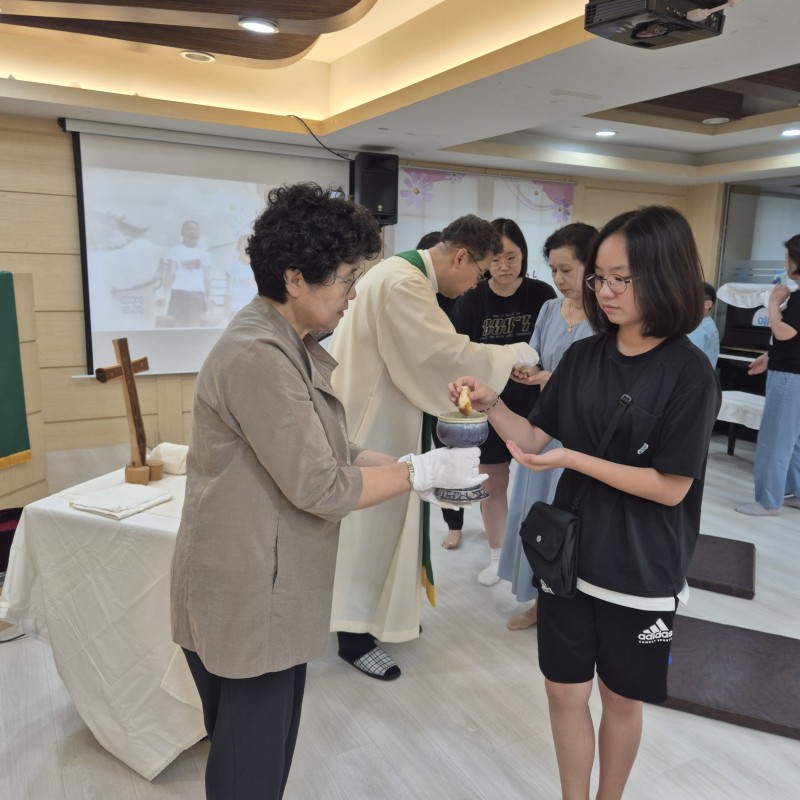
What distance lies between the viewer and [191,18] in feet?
8.66

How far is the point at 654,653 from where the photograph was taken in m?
1.40

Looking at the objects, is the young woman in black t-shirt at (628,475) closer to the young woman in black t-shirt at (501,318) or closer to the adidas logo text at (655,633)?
the adidas logo text at (655,633)

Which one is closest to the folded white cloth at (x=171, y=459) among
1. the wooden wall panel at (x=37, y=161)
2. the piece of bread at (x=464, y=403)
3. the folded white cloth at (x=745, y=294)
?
the piece of bread at (x=464, y=403)

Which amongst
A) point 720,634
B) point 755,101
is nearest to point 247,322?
point 720,634

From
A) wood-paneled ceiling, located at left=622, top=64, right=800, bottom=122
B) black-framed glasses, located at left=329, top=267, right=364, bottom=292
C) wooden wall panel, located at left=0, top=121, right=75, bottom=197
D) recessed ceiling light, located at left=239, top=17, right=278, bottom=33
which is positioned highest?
wood-paneled ceiling, located at left=622, top=64, right=800, bottom=122

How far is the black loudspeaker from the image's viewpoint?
5066 mm

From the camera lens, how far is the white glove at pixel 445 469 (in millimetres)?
1365

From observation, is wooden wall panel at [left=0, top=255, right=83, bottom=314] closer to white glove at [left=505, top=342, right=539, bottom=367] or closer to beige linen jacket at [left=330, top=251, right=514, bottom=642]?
beige linen jacket at [left=330, top=251, right=514, bottom=642]

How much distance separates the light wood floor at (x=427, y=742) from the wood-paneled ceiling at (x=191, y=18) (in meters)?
2.45

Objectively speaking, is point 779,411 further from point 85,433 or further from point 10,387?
point 85,433

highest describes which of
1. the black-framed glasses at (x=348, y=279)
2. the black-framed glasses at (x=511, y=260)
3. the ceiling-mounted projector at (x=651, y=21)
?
the ceiling-mounted projector at (x=651, y=21)

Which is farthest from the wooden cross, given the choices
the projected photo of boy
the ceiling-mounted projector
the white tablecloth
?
the projected photo of boy

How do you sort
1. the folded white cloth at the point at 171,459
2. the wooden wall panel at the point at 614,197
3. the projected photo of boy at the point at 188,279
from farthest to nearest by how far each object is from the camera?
the wooden wall panel at the point at 614,197 → the projected photo of boy at the point at 188,279 → the folded white cloth at the point at 171,459

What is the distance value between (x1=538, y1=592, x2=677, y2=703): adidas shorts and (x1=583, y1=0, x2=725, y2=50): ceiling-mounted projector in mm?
1818
